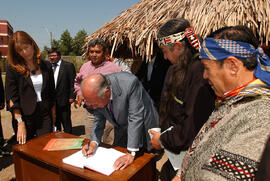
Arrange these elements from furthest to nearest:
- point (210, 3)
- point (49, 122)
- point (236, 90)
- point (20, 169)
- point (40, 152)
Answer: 1. point (210, 3)
2. point (49, 122)
3. point (20, 169)
4. point (40, 152)
5. point (236, 90)

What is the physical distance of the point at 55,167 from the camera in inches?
67.6

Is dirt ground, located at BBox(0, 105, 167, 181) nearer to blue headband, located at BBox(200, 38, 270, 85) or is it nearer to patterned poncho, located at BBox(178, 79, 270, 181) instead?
patterned poncho, located at BBox(178, 79, 270, 181)

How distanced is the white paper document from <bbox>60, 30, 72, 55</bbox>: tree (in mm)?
39700

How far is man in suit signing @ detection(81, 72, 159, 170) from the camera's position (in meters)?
1.55

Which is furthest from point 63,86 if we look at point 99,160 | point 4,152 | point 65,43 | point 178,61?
point 65,43

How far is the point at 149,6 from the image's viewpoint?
4.31 meters

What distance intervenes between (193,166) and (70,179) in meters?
1.11

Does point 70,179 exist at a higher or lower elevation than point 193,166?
lower

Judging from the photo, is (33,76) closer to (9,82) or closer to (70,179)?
(9,82)

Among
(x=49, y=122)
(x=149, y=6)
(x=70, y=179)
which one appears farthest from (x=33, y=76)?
(x=149, y=6)

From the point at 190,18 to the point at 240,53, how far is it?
9.31 ft

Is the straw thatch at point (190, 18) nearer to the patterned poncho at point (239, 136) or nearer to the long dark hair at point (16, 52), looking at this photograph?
the long dark hair at point (16, 52)

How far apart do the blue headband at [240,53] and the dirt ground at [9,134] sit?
2.64 m

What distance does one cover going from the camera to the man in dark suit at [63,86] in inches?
160
